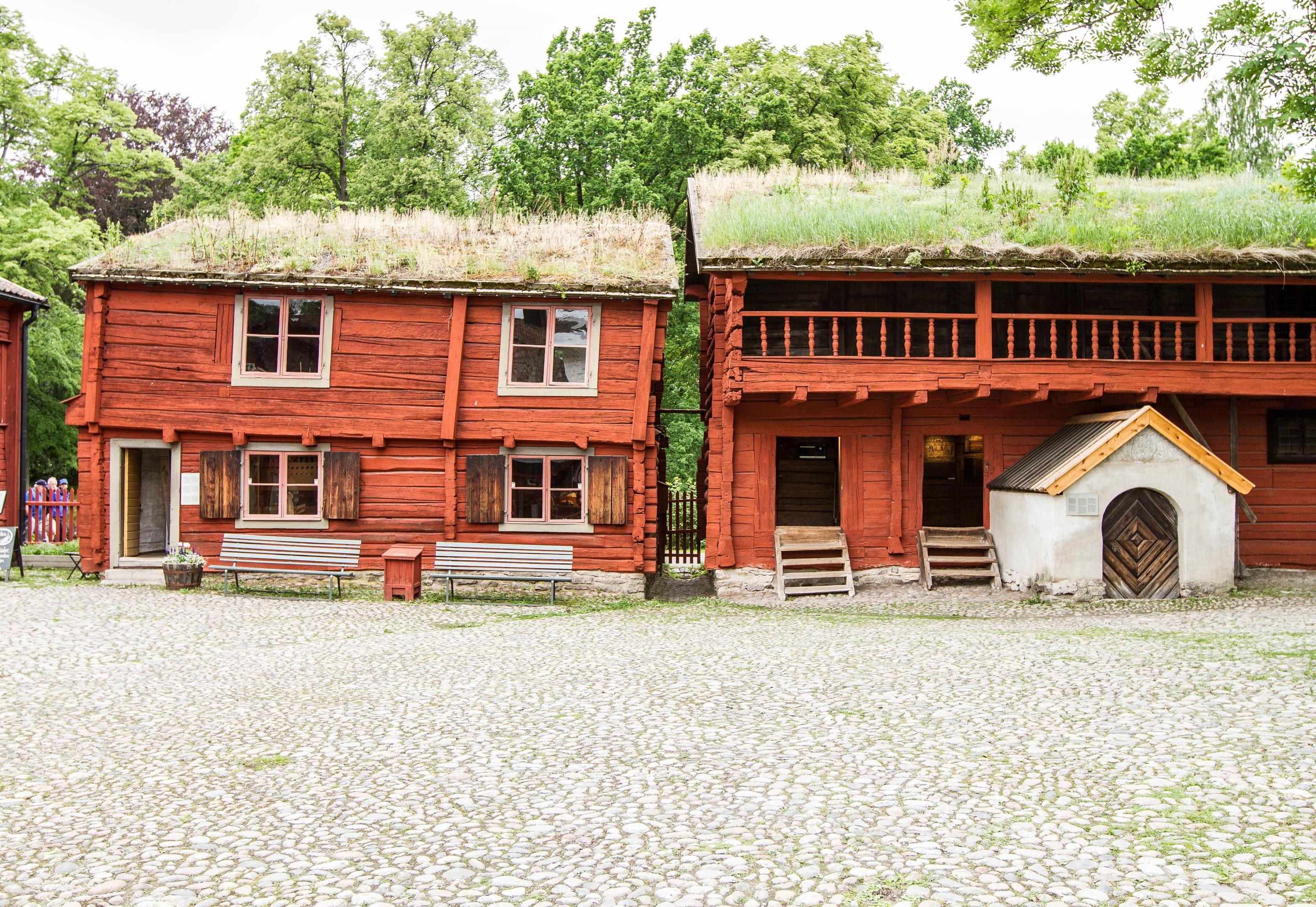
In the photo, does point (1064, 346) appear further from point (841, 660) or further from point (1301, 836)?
point (1301, 836)

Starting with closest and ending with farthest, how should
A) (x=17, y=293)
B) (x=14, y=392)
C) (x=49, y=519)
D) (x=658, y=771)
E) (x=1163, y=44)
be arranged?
(x=658, y=771)
(x=1163, y=44)
(x=17, y=293)
(x=14, y=392)
(x=49, y=519)

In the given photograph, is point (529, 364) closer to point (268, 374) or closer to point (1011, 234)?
point (268, 374)

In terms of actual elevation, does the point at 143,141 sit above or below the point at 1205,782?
above

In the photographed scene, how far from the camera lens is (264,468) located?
1748 cm

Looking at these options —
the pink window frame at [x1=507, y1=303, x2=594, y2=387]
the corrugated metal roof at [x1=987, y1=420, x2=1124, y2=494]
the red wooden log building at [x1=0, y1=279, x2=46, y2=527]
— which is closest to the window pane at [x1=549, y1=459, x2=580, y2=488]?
the pink window frame at [x1=507, y1=303, x2=594, y2=387]

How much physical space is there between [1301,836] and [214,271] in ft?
55.8

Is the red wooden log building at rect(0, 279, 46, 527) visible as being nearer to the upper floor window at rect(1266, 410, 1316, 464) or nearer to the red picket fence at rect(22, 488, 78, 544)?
the red picket fence at rect(22, 488, 78, 544)

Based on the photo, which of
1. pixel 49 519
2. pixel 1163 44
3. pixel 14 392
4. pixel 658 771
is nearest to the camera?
pixel 658 771

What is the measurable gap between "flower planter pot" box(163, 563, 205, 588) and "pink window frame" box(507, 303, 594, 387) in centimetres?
618

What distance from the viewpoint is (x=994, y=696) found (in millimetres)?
8688

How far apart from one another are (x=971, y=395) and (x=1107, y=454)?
103 inches

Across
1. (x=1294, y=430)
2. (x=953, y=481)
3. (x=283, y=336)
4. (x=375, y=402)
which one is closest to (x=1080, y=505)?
(x=953, y=481)

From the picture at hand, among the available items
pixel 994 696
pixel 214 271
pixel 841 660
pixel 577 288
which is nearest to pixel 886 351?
pixel 577 288

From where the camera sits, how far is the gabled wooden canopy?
49.2 feet
